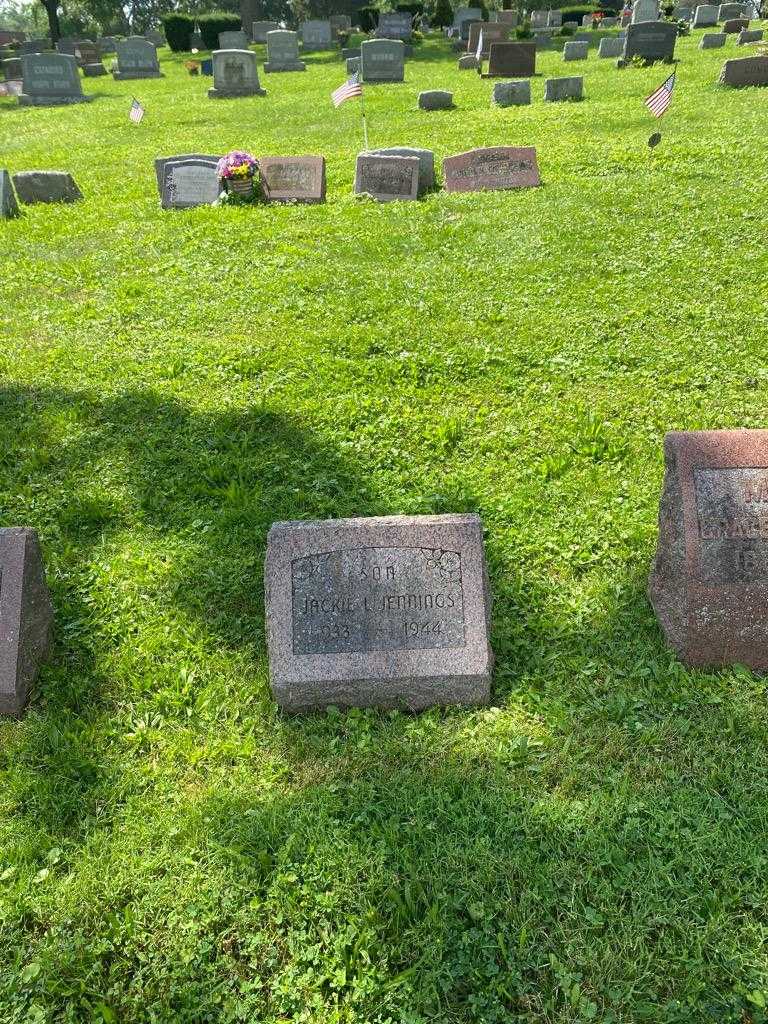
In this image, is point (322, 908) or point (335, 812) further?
point (335, 812)

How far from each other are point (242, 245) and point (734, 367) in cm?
632

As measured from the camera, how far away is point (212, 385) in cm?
641

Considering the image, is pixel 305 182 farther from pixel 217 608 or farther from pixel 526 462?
pixel 217 608

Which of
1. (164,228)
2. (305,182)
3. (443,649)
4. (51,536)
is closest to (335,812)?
(443,649)

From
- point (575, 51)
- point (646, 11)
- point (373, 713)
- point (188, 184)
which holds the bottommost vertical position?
point (373, 713)

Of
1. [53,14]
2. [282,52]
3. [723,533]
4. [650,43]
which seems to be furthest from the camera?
[53,14]

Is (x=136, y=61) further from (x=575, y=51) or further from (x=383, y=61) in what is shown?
(x=575, y=51)

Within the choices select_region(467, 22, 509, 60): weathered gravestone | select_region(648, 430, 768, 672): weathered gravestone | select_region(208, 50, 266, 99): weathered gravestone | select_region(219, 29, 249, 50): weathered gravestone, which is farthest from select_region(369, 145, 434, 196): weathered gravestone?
select_region(219, 29, 249, 50): weathered gravestone

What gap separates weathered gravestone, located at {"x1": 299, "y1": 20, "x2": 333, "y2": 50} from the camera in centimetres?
3234

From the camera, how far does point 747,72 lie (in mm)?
17312

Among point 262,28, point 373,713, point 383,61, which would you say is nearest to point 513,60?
point 383,61

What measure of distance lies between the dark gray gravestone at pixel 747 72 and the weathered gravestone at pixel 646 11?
13913 mm

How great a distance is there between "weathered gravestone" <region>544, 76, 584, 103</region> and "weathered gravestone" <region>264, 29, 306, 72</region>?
489 inches

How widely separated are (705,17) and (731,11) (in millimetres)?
1803
